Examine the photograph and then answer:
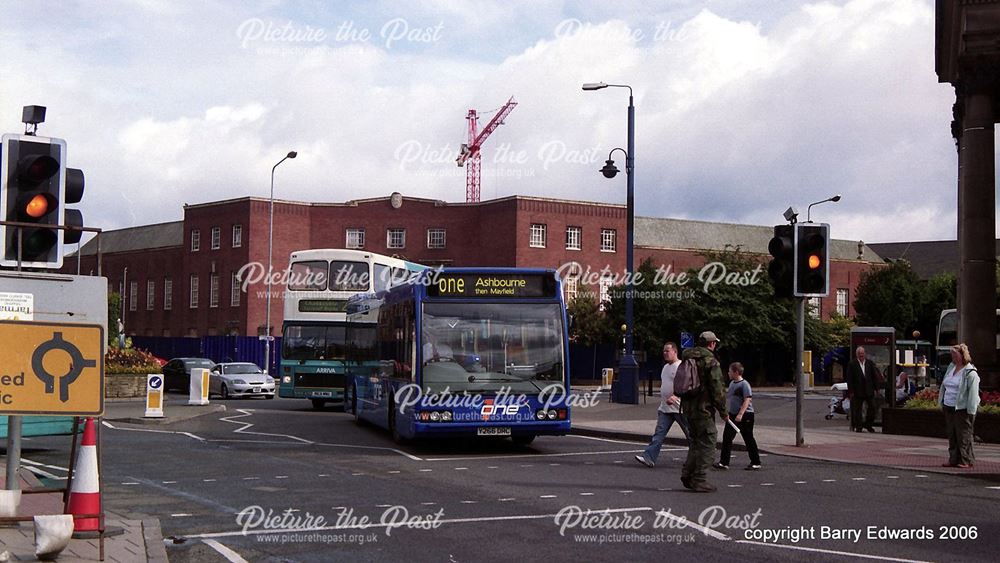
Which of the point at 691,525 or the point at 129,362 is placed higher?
the point at 129,362

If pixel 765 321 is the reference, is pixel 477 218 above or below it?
above

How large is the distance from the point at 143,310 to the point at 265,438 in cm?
6333

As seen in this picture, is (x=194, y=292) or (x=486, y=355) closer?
(x=486, y=355)

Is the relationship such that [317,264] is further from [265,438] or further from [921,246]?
[921,246]

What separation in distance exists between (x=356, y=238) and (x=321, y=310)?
40229mm

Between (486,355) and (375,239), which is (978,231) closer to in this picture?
Answer: (486,355)

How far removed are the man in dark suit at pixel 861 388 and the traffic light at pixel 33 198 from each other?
17.0 metres

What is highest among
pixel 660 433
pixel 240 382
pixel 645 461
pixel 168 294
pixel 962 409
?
pixel 168 294

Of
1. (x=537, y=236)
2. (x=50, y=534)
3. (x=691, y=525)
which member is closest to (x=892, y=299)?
(x=537, y=236)

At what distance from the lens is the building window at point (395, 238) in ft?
226

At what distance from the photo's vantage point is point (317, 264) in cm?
2881

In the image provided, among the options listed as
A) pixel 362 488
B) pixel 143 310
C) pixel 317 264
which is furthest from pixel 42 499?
pixel 143 310

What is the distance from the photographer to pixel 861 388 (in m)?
22.2

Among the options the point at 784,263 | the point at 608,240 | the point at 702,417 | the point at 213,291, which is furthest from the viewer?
the point at 213,291
